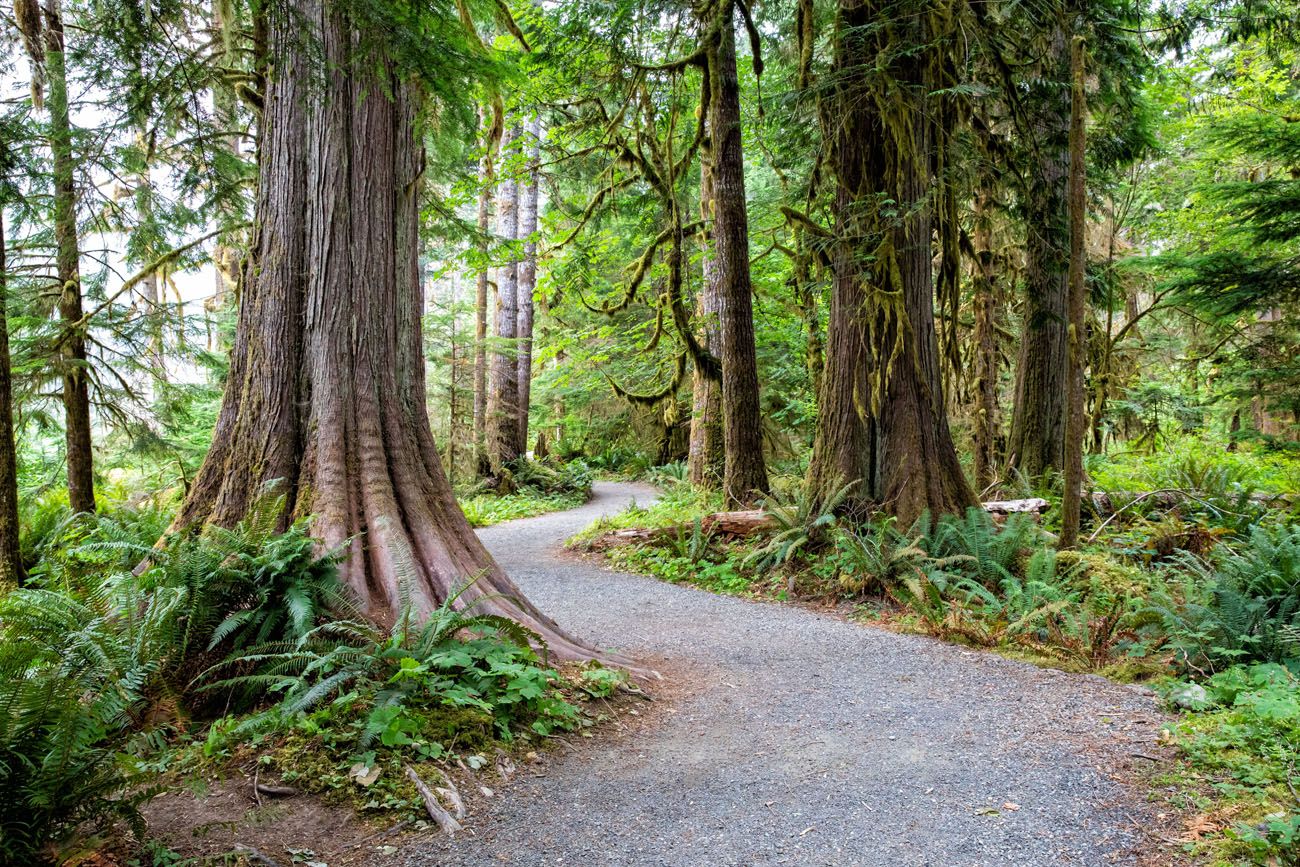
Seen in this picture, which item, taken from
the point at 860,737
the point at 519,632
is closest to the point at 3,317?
the point at 519,632

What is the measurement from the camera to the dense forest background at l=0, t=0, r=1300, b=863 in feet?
12.8

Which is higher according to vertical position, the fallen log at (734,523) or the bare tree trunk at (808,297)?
the bare tree trunk at (808,297)

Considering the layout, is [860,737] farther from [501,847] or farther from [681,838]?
[501,847]

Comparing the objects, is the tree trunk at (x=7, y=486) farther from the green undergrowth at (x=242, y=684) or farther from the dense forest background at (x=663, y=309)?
the green undergrowth at (x=242, y=684)

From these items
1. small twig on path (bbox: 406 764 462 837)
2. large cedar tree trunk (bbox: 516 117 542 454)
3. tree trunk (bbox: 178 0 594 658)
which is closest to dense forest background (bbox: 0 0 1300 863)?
tree trunk (bbox: 178 0 594 658)

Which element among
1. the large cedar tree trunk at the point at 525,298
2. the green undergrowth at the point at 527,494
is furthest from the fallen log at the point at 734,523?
the large cedar tree trunk at the point at 525,298

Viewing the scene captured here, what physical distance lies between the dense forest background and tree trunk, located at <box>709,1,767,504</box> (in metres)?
0.05

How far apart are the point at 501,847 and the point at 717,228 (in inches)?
329

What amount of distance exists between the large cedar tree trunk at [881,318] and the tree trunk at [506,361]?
333 inches

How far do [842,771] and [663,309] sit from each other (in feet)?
27.3

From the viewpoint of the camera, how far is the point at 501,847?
254 centimetres

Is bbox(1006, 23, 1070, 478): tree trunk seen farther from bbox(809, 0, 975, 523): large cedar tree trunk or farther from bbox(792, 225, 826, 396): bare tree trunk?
bbox(792, 225, 826, 396): bare tree trunk

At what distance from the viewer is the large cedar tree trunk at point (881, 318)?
692 cm

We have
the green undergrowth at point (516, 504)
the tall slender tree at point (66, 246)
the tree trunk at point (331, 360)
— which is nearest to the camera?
the tree trunk at point (331, 360)
